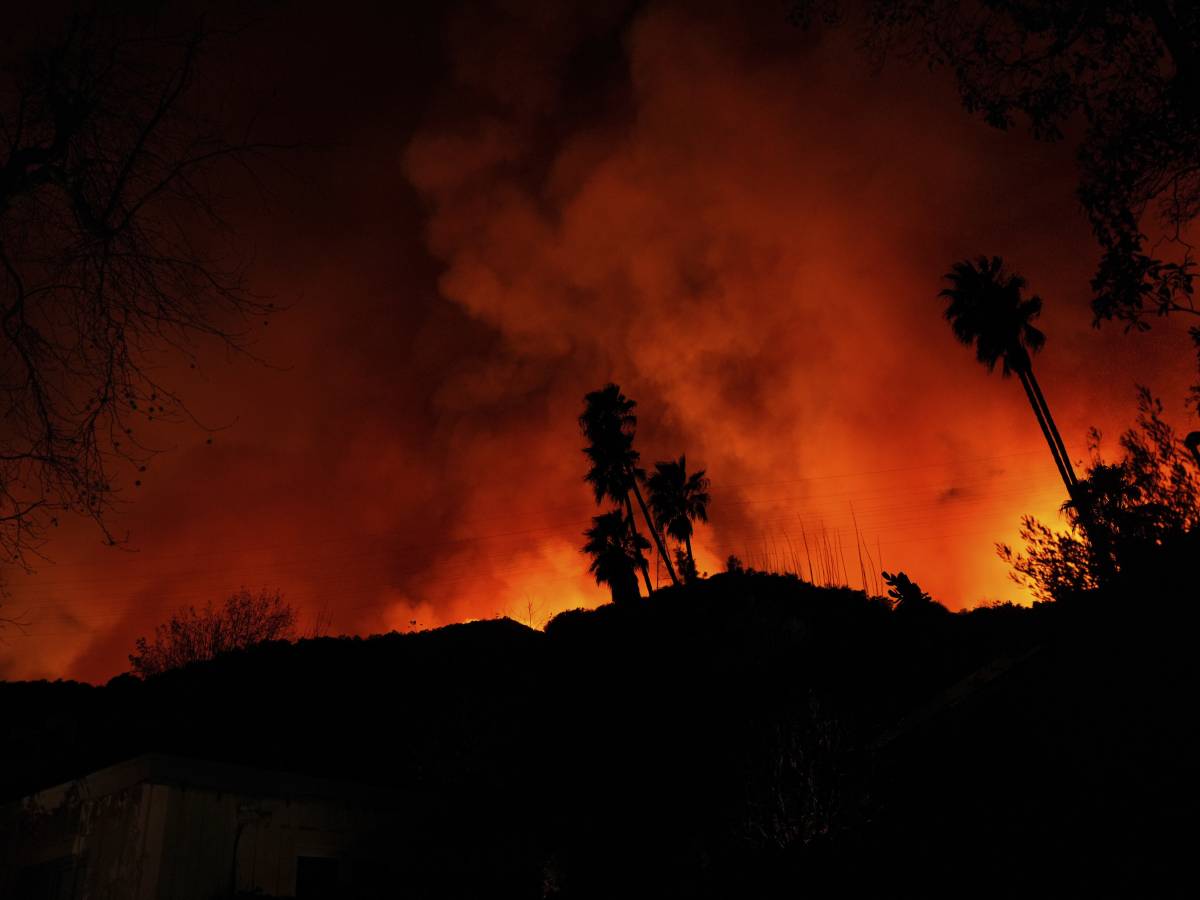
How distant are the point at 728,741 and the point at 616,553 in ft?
85.4

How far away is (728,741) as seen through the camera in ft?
82.9

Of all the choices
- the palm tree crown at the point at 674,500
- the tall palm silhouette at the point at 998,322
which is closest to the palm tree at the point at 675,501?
the palm tree crown at the point at 674,500

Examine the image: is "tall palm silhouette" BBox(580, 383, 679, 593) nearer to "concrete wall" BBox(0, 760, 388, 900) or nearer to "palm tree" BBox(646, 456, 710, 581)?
"palm tree" BBox(646, 456, 710, 581)

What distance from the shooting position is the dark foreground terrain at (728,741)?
13312mm

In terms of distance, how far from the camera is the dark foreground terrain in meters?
13.3

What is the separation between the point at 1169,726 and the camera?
500 inches

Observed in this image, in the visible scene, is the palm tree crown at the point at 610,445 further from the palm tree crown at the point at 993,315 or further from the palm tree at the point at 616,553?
the palm tree crown at the point at 993,315

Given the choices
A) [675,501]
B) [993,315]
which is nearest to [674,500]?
[675,501]

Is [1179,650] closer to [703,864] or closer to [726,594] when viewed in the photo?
[703,864]

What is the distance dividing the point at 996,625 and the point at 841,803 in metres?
27.8

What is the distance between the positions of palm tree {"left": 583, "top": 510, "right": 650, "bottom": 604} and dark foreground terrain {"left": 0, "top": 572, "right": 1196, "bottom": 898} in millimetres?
4502

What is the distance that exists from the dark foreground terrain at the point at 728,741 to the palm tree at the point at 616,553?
4.50m

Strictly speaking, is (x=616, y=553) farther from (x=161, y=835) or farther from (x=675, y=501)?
(x=161, y=835)

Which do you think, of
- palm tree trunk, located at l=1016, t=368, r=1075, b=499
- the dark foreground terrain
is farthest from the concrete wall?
palm tree trunk, located at l=1016, t=368, r=1075, b=499
